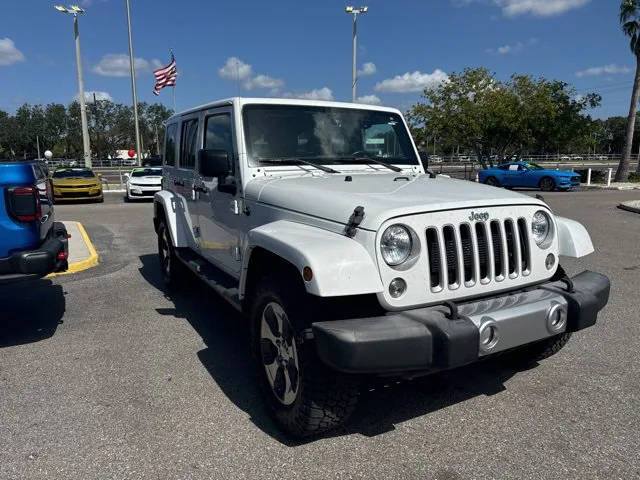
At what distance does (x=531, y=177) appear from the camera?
23922 mm

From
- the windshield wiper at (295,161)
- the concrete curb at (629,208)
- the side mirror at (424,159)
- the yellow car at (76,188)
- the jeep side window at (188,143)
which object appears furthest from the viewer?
the yellow car at (76,188)

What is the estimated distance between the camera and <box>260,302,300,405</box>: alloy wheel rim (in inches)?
116

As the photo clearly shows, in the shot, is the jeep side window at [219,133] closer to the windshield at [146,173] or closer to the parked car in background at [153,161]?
the parked car in background at [153,161]

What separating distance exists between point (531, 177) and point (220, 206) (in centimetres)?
2241

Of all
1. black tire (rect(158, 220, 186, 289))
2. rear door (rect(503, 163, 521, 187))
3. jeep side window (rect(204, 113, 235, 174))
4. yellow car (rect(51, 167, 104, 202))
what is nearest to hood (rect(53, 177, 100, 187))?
yellow car (rect(51, 167, 104, 202))

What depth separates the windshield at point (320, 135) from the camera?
158 inches

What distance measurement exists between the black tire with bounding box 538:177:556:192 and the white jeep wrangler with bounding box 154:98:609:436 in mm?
21911

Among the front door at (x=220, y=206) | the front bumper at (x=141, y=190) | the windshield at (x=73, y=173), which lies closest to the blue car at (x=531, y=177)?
the front bumper at (x=141, y=190)

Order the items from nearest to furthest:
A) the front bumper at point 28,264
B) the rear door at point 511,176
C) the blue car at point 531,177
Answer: the front bumper at point 28,264 → the blue car at point 531,177 → the rear door at point 511,176

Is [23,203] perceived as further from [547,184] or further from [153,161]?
[547,184]

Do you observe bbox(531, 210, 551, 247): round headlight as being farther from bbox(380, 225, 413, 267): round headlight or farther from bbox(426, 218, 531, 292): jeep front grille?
bbox(380, 225, 413, 267): round headlight

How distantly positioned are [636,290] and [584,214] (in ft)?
29.3

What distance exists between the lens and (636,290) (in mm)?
6105

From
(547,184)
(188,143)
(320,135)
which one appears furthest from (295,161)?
(547,184)
